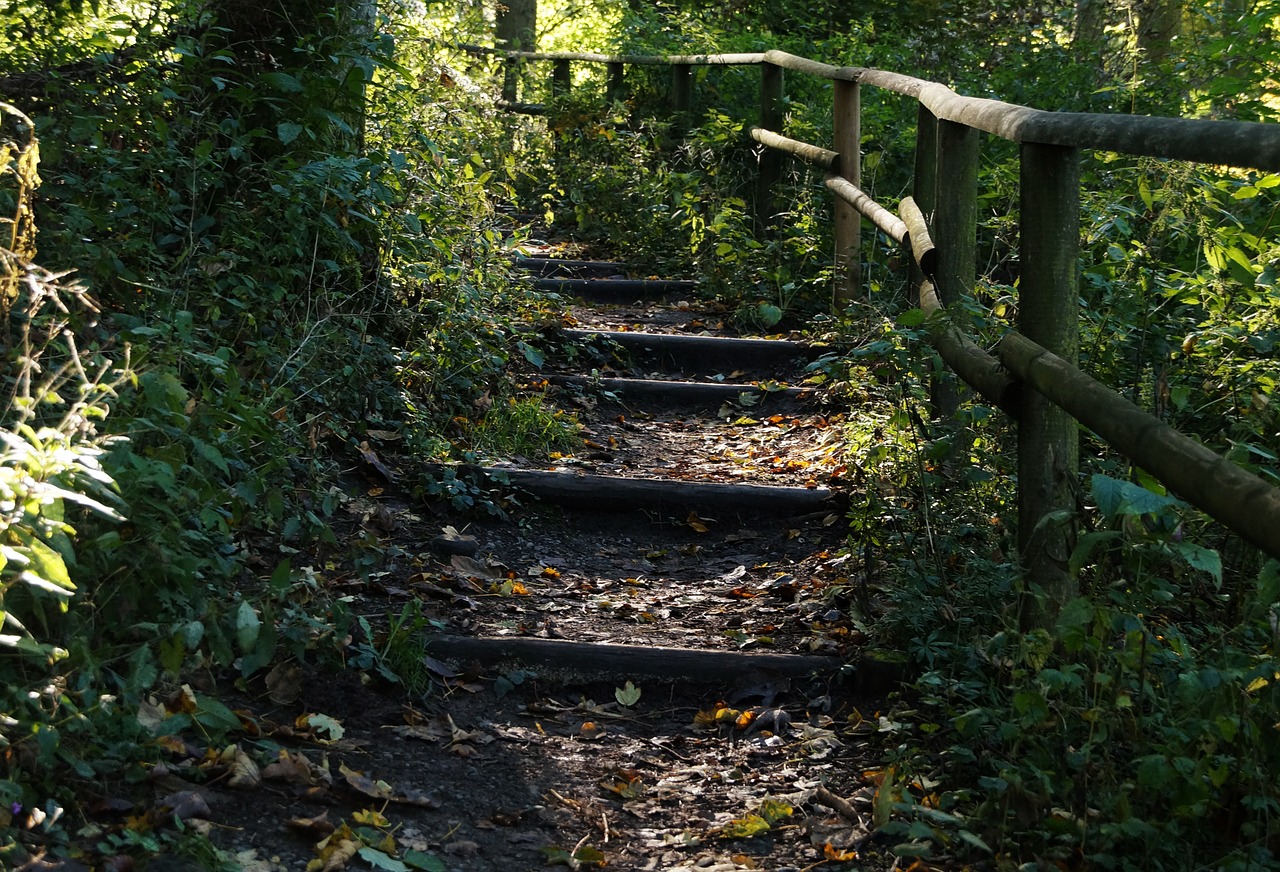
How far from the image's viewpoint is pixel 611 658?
10.9ft

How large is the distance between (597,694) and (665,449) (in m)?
2.03

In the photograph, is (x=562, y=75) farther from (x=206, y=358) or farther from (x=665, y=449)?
(x=206, y=358)

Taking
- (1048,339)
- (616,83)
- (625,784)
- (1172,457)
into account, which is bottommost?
(625,784)

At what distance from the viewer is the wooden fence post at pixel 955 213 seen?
13.1 ft

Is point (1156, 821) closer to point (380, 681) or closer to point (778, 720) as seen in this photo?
point (778, 720)

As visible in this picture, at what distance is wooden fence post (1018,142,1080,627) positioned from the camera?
2717 millimetres

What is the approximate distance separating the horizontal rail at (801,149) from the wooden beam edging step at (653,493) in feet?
7.63

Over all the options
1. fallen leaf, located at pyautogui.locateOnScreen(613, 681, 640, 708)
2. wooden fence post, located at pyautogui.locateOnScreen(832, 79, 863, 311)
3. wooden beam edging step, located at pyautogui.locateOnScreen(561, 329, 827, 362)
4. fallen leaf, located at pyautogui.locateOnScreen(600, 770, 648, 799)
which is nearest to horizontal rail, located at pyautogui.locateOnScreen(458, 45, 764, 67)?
wooden fence post, located at pyautogui.locateOnScreen(832, 79, 863, 311)

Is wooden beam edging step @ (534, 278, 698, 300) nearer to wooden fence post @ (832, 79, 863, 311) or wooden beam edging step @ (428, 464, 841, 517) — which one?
wooden fence post @ (832, 79, 863, 311)

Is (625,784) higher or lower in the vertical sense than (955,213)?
lower

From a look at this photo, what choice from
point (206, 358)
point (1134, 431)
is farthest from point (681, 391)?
point (1134, 431)

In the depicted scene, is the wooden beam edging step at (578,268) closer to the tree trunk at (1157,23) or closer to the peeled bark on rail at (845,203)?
the peeled bark on rail at (845,203)

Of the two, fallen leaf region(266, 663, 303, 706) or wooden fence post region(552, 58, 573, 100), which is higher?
wooden fence post region(552, 58, 573, 100)

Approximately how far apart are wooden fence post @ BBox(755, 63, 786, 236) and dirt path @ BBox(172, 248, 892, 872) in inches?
101
